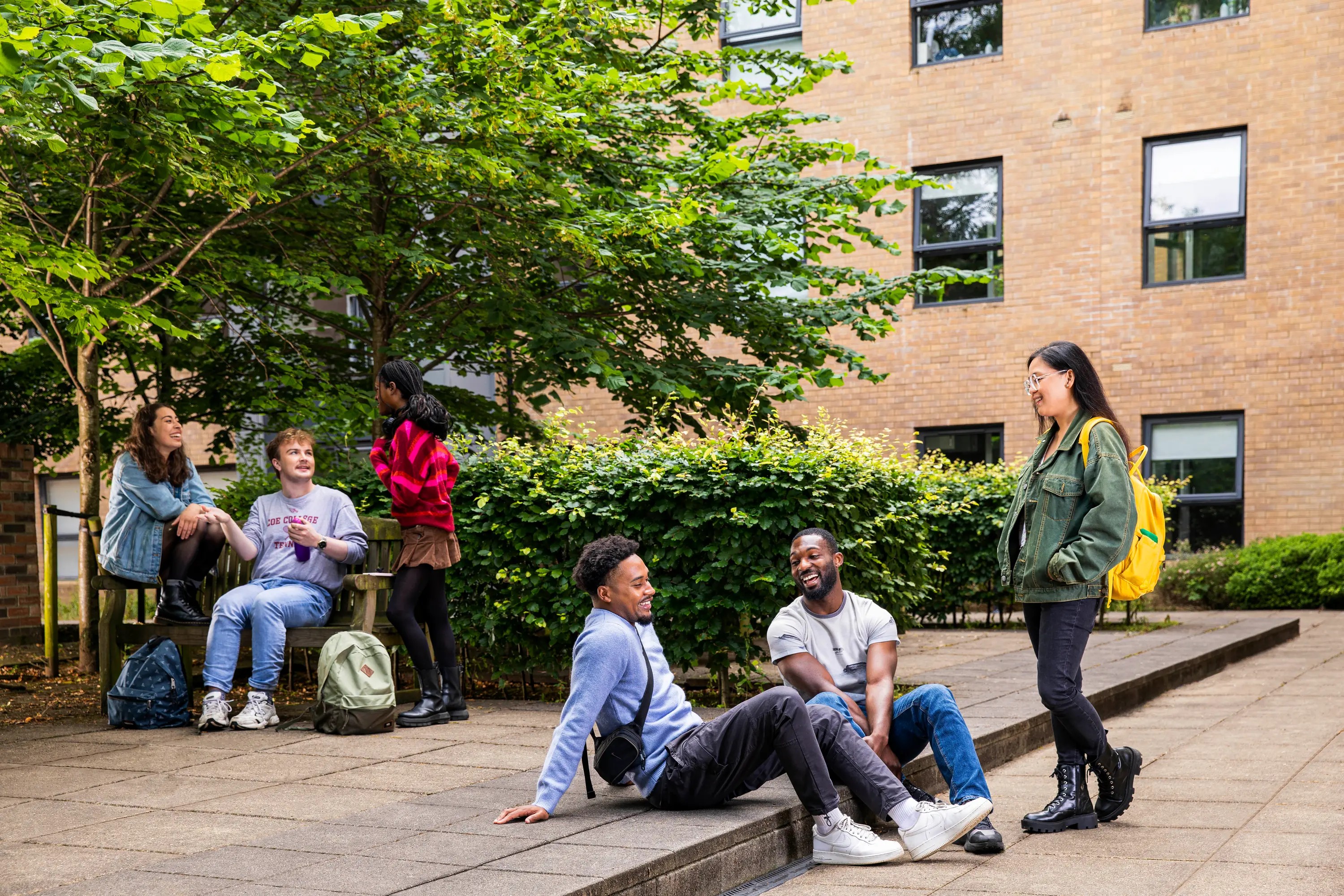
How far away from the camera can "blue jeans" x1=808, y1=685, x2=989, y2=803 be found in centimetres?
500

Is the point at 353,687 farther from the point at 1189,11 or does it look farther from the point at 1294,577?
the point at 1189,11

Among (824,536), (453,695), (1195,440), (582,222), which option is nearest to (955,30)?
(1195,440)

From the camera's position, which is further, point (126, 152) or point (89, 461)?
point (89, 461)

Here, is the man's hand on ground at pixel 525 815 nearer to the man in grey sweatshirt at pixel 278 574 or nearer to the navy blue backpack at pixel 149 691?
the man in grey sweatshirt at pixel 278 574

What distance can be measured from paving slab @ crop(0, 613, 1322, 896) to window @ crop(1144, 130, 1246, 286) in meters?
11.6

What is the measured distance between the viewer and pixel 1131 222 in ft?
60.8

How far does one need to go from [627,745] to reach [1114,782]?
81.3 inches

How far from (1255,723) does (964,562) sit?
535 centimetres

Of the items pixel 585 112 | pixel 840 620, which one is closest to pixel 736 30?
pixel 585 112

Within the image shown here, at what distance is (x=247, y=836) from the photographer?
15.0 feet

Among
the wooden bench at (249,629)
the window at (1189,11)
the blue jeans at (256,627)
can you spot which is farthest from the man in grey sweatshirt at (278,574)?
the window at (1189,11)

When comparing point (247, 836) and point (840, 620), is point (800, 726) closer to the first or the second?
point (840, 620)

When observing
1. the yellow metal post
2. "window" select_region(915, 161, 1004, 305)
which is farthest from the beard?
"window" select_region(915, 161, 1004, 305)

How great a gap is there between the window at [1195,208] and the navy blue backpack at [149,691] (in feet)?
49.6
